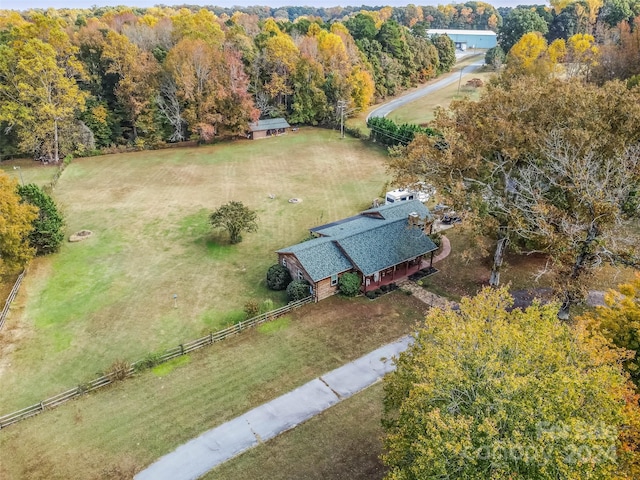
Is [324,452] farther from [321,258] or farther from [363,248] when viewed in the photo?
[363,248]

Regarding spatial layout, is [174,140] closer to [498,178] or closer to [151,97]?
[151,97]

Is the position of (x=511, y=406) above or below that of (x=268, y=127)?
above

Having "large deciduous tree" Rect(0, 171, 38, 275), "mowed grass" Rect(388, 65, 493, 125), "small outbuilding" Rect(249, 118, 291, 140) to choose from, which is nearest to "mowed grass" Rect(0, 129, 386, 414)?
"large deciduous tree" Rect(0, 171, 38, 275)

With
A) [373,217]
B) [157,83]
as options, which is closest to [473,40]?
[157,83]

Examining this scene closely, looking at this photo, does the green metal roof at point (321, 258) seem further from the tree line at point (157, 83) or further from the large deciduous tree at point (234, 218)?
the tree line at point (157, 83)

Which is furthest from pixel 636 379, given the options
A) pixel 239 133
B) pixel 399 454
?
pixel 239 133

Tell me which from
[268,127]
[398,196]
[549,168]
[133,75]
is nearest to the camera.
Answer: [549,168]

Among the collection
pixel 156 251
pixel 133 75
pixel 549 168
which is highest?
pixel 133 75
